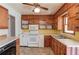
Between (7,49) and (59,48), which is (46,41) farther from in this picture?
(7,49)

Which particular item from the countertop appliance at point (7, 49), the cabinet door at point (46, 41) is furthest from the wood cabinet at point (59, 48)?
the cabinet door at point (46, 41)

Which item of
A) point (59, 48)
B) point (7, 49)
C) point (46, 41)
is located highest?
point (7, 49)

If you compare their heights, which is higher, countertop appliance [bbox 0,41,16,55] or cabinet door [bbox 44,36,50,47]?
countertop appliance [bbox 0,41,16,55]

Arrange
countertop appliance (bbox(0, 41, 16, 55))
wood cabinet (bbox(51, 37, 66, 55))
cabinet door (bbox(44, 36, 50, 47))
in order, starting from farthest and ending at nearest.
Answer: cabinet door (bbox(44, 36, 50, 47)) < wood cabinet (bbox(51, 37, 66, 55)) < countertop appliance (bbox(0, 41, 16, 55))

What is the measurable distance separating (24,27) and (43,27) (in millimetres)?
1178

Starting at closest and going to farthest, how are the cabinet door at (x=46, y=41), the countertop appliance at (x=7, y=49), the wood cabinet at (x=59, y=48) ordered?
the countertop appliance at (x=7, y=49)
the wood cabinet at (x=59, y=48)
the cabinet door at (x=46, y=41)

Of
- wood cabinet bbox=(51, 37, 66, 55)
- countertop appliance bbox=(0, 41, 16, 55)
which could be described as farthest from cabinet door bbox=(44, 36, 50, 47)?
countertop appliance bbox=(0, 41, 16, 55)

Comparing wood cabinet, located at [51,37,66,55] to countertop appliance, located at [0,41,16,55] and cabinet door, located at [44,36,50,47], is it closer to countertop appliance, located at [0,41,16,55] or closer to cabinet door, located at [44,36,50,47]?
A: countertop appliance, located at [0,41,16,55]

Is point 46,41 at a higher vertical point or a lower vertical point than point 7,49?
lower

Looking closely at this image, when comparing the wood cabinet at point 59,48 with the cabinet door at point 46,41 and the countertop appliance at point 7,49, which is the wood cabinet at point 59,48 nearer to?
the countertop appliance at point 7,49

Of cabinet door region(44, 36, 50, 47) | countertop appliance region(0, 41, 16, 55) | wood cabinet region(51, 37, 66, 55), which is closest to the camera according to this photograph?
countertop appliance region(0, 41, 16, 55)

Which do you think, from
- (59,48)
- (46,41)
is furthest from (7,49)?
(46,41)
